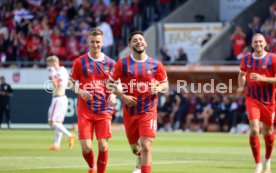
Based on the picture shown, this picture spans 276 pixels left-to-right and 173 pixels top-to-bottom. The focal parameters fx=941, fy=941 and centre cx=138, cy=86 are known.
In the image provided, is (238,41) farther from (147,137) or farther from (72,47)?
(147,137)

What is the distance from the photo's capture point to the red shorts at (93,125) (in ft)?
48.6

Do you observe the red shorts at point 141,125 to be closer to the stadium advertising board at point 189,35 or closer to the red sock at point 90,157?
the red sock at point 90,157

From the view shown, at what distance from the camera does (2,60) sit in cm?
3978

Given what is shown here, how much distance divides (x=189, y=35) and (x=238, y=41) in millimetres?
3026

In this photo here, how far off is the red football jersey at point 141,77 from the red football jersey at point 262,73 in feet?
9.75

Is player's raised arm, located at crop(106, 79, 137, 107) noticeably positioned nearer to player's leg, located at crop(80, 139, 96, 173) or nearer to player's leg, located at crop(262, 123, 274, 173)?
player's leg, located at crop(80, 139, 96, 173)

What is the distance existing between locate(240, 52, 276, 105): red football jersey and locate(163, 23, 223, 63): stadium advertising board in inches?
836

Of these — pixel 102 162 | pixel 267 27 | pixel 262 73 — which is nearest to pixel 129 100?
pixel 102 162

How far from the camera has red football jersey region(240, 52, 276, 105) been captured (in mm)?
17000

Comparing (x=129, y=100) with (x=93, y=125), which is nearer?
(x=129, y=100)

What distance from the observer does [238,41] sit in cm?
3628

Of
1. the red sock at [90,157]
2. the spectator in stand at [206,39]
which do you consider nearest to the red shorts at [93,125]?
the red sock at [90,157]

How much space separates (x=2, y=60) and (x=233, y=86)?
9.93 meters

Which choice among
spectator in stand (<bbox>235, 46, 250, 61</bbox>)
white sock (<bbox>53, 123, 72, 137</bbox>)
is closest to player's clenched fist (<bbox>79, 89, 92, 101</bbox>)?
white sock (<bbox>53, 123, 72, 137</bbox>)
